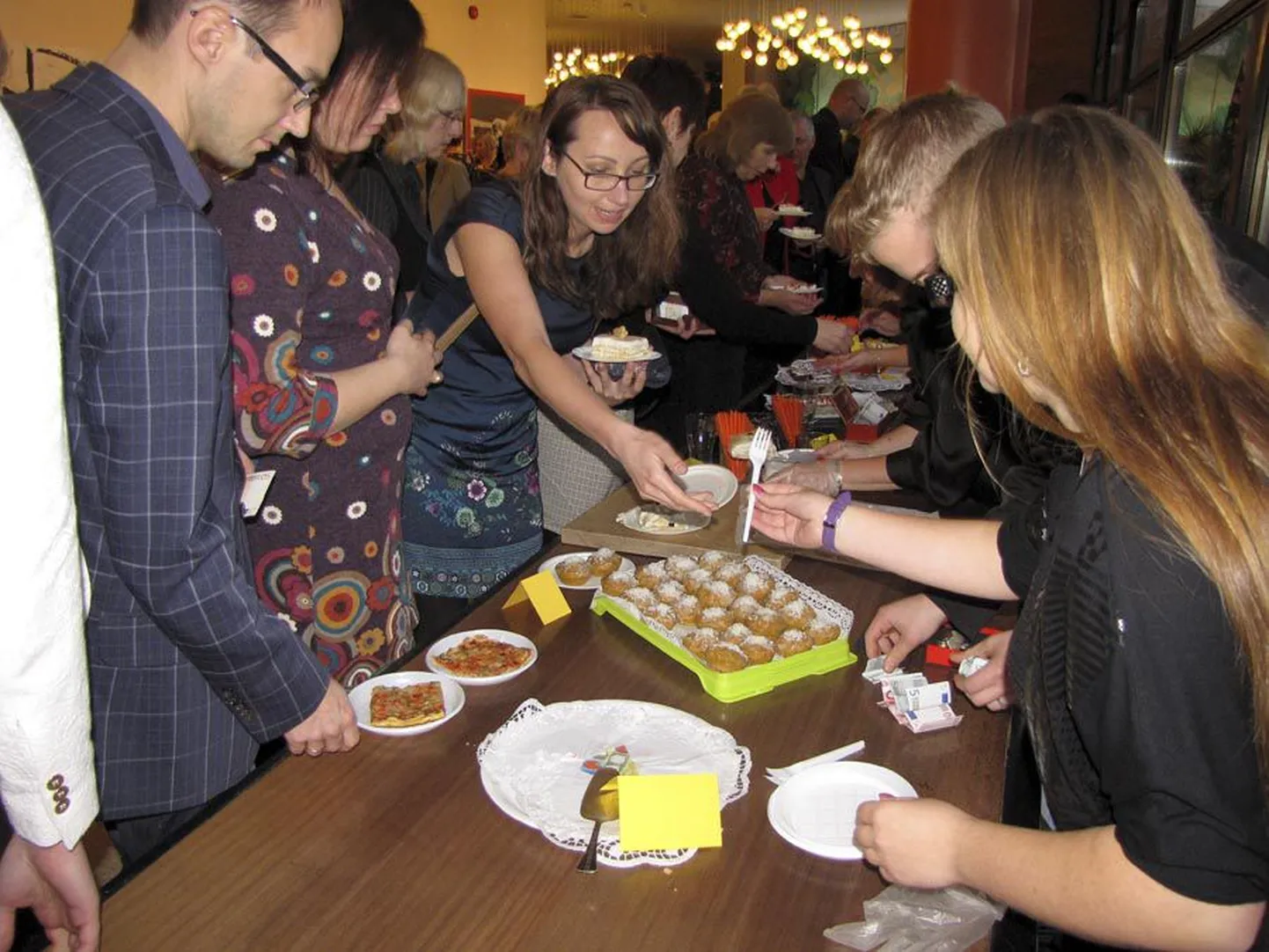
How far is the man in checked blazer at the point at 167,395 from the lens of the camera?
3.49 ft

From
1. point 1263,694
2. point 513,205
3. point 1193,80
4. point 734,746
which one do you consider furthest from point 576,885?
point 1193,80

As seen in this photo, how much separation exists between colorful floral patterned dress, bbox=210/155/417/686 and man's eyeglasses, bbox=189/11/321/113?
0.24m

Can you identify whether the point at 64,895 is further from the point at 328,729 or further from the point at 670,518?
the point at 670,518

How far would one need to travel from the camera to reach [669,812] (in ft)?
3.88

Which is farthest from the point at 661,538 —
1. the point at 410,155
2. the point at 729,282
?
the point at 410,155

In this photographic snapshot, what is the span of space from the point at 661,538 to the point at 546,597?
1.32 feet

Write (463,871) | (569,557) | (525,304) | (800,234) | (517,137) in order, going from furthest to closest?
(800,234) < (517,137) < (525,304) < (569,557) < (463,871)

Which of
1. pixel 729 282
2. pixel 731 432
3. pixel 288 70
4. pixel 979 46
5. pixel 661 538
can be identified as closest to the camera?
pixel 288 70

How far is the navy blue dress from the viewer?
7.82 ft

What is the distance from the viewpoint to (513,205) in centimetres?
229

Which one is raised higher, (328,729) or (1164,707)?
(1164,707)

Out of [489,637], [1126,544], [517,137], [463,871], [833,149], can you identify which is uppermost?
[833,149]

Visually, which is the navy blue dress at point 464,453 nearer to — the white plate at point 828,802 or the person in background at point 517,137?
the white plate at point 828,802

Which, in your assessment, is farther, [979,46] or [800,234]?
[979,46]
